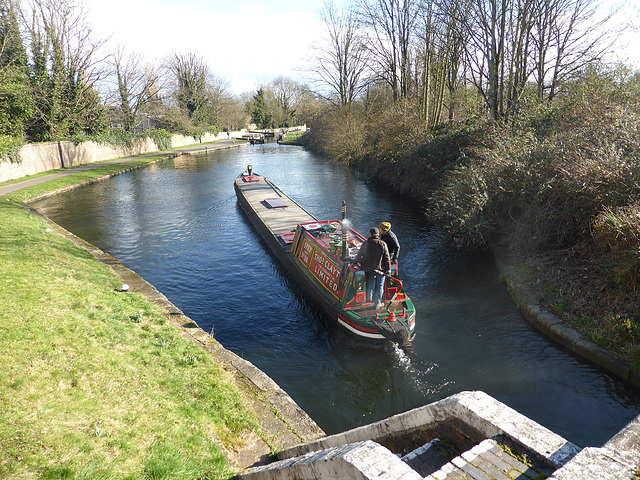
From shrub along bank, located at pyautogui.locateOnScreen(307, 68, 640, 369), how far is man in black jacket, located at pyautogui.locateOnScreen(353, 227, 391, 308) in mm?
3925

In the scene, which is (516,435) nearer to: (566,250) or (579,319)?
(579,319)

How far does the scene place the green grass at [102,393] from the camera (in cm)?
380

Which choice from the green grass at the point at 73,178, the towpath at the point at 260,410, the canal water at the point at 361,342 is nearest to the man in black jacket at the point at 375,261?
the canal water at the point at 361,342

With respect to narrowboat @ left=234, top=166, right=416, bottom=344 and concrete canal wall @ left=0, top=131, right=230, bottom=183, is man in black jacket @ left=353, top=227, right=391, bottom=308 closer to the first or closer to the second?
narrowboat @ left=234, top=166, right=416, bottom=344

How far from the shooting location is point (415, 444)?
376cm

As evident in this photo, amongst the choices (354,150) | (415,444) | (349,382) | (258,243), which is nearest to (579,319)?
(349,382)

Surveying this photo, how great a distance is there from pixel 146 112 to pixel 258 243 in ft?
149

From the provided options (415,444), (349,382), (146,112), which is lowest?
(349,382)

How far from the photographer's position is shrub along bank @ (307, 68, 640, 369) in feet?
25.9

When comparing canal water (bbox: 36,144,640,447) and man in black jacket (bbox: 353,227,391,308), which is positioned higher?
man in black jacket (bbox: 353,227,391,308)

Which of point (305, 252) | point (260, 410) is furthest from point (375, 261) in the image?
point (260, 410)

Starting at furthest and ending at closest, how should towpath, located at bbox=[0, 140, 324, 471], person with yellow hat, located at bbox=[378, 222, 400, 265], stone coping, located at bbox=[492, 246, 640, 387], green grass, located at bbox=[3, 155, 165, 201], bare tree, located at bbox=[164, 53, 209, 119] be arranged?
bare tree, located at bbox=[164, 53, 209, 119], green grass, located at bbox=[3, 155, 165, 201], person with yellow hat, located at bbox=[378, 222, 400, 265], stone coping, located at bbox=[492, 246, 640, 387], towpath, located at bbox=[0, 140, 324, 471]

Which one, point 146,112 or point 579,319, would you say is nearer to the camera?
point 579,319

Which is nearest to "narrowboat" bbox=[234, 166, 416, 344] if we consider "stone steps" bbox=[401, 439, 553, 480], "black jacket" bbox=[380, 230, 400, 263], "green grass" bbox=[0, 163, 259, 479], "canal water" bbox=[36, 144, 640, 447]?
"black jacket" bbox=[380, 230, 400, 263]
